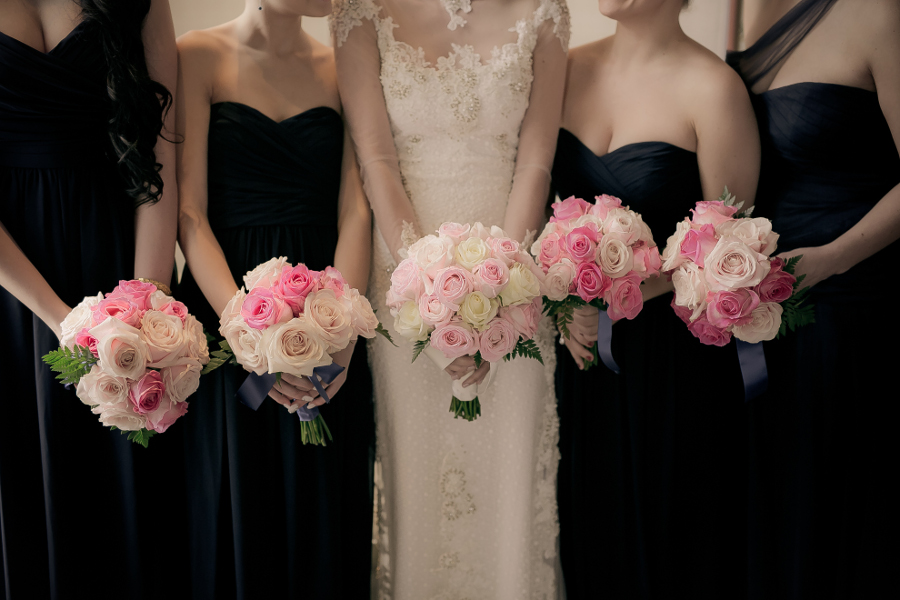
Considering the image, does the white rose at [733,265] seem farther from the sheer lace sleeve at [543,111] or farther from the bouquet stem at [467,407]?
the bouquet stem at [467,407]

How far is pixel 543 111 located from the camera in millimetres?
2172

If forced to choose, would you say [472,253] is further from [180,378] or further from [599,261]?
[180,378]

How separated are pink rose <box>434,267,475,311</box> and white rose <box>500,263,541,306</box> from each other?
0.10 metres

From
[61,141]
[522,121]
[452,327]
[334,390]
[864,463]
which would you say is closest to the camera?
[452,327]

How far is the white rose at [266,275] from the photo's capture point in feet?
5.36

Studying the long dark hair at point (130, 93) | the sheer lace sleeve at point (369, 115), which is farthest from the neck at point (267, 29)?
the long dark hair at point (130, 93)

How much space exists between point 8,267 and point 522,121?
5.36ft

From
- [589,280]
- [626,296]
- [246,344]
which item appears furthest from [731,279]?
[246,344]

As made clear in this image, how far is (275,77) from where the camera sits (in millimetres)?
2045

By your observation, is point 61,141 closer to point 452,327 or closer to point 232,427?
point 232,427

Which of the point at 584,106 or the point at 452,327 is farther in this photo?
the point at 584,106

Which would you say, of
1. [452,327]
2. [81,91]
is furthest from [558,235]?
[81,91]

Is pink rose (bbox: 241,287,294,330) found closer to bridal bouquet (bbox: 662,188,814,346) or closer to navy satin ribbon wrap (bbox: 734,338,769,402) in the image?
bridal bouquet (bbox: 662,188,814,346)

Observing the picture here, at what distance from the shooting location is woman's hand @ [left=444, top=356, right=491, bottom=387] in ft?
6.12
